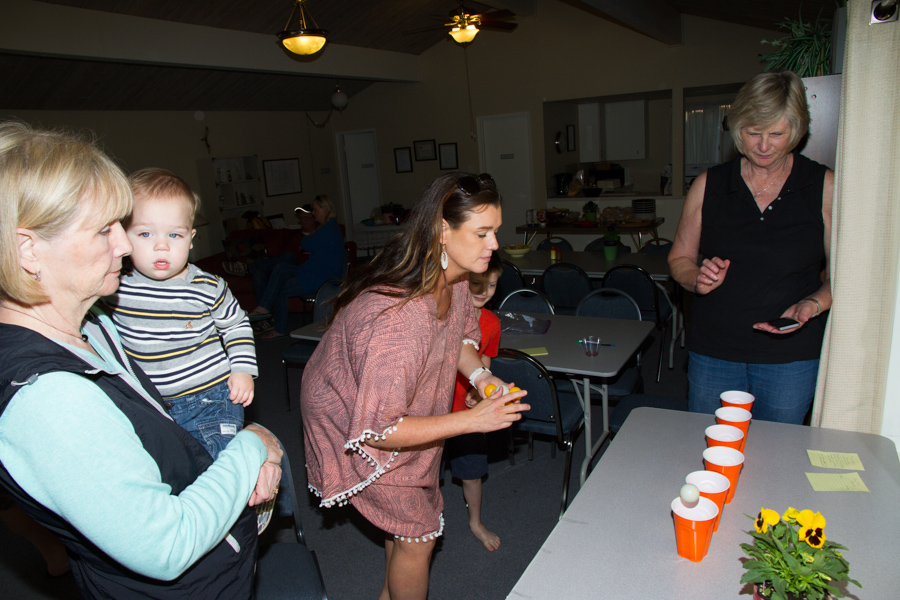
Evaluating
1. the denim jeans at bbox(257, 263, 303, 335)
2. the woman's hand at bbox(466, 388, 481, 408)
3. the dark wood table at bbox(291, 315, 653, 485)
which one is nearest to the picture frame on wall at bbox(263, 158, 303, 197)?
the denim jeans at bbox(257, 263, 303, 335)

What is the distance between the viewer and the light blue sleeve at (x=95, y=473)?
721mm

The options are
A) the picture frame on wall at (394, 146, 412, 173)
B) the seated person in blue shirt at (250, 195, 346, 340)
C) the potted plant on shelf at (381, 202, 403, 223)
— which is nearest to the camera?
the seated person in blue shirt at (250, 195, 346, 340)

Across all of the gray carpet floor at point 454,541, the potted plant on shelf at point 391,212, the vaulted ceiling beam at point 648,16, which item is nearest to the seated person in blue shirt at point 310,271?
the gray carpet floor at point 454,541

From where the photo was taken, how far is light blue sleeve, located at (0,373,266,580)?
28.4 inches

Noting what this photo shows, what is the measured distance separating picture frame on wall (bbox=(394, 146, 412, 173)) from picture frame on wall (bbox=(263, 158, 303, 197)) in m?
1.87

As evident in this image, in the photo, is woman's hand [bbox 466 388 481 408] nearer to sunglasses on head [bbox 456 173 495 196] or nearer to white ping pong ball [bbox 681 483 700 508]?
sunglasses on head [bbox 456 173 495 196]

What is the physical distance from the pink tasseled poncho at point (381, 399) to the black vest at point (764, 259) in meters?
0.91

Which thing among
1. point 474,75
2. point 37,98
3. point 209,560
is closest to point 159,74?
point 37,98

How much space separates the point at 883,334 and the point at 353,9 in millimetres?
7768

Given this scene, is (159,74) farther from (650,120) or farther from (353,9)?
(650,120)

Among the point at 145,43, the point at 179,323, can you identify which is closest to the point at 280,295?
the point at 145,43

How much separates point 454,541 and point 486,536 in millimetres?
168

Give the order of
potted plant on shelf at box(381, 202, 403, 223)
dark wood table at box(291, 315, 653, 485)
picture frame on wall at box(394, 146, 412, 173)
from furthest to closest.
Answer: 1. picture frame on wall at box(394, 146, 412, 173)
2. potted plant on shelf at box(381, 202, 403, 223)
3. dark wood table at box(291, 315, 653, 485)

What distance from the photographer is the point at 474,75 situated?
31.5 ft
